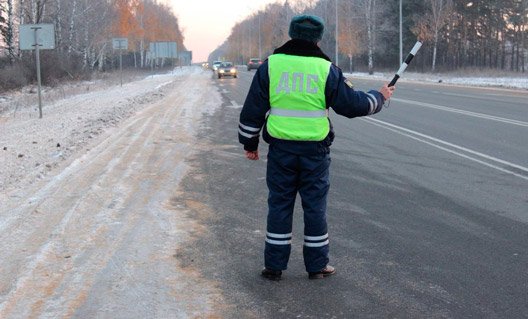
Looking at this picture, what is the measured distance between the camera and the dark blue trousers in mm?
4488

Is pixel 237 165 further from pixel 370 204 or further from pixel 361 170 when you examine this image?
pixel 370 204

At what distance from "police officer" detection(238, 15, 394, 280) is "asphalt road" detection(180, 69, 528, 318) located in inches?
12.3

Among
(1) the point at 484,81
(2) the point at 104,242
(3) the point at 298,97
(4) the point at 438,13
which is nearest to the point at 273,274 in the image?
(3) the point at 298,97

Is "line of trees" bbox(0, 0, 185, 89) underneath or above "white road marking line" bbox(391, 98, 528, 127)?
above

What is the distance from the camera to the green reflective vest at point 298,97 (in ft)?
14.3

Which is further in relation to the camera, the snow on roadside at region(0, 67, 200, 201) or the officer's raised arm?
A: the snow on roadside at region(0, 67, 200, 201)

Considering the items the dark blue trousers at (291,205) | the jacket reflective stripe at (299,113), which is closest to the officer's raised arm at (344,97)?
the jacket reflective stripe at (299,113)

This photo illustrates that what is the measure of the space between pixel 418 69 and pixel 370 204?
63.2 meters

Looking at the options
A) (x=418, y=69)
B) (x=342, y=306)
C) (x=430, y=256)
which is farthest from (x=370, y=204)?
(x=418, y=69)

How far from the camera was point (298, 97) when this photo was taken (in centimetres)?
440

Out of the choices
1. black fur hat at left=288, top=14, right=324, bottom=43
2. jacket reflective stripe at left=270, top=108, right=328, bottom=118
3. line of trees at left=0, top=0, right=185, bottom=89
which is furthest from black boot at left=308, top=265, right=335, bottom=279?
line of trees at left=0, top=0, right=185, bottom=89

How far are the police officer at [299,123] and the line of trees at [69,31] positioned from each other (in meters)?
30.3

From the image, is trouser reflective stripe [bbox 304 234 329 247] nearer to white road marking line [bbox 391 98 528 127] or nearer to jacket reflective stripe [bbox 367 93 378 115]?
jacket reflective stripe [bbox 367 93 378 115]

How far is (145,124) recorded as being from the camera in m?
15.2
